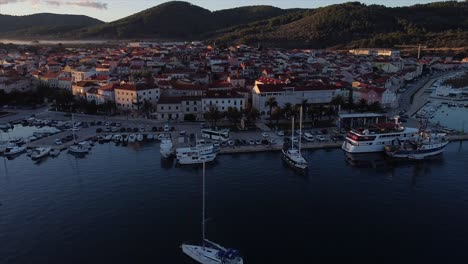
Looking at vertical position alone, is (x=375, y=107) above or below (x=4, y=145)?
above

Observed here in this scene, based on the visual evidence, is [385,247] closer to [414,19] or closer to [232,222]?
[232,222]

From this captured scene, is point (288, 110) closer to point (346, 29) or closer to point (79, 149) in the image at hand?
point (79, 149)

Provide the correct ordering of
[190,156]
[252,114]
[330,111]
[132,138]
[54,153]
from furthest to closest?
[330,111] < [252,114] < [132,138] < [54,153] < [190,156]

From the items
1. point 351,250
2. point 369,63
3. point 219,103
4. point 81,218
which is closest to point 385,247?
point 351,250

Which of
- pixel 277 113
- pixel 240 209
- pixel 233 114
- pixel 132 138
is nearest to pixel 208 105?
pixel 233 114

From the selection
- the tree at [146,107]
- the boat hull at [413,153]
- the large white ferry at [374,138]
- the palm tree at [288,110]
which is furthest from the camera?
the tree at [146,107]

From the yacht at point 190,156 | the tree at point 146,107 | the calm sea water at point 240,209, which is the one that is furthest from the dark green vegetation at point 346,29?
the calm sea water at point 240,209

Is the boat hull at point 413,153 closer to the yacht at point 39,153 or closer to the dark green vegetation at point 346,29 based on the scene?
the yacht at point 39,153

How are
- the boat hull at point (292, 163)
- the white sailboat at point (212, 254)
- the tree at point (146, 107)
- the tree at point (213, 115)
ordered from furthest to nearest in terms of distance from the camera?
the tree at point (146, 107) < the tree at point (213, 115) < the boat hull at point (292, 163) < the white sailboat at point (212, 254)
